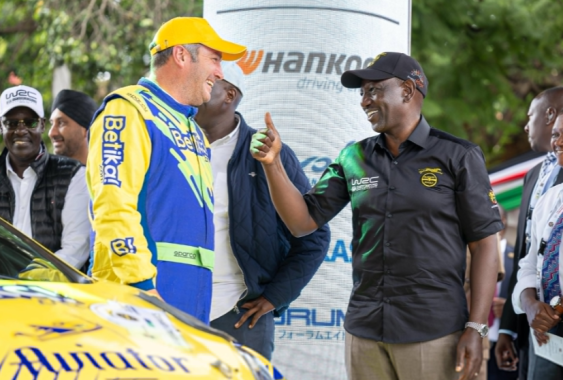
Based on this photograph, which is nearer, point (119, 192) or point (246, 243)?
point (119, 192)

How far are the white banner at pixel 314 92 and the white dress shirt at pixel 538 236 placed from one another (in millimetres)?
947

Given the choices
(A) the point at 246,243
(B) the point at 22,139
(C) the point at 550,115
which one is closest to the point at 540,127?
(C) the point at 550,115

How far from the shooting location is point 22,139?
577cm

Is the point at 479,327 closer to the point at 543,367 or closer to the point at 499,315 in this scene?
the point at 543,367

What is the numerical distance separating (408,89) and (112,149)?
1542mm

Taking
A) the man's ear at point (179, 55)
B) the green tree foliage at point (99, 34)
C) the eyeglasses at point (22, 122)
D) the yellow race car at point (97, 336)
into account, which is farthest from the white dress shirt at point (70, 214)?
the green tree foliage at point (99, 34)

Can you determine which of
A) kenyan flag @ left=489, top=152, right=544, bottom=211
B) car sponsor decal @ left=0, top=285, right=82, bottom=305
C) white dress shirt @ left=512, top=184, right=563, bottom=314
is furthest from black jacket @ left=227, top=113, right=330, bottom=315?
kenyan flag @ left=489, top=152, right=544, bottom=211

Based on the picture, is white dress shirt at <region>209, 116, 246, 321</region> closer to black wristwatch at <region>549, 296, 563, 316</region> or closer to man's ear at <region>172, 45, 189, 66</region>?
man's ear at <region>172, 45, 189, 66</region>

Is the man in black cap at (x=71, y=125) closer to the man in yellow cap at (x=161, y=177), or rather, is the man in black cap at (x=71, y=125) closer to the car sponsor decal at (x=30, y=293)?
the man in yellow cap at (x=161, y=177)

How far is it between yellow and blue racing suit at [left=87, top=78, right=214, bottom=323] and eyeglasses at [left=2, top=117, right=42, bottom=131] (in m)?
2.07

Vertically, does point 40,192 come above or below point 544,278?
above

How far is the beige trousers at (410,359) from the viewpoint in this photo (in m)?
4.26

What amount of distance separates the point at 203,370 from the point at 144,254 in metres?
0.94

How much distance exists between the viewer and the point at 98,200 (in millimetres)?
3633
